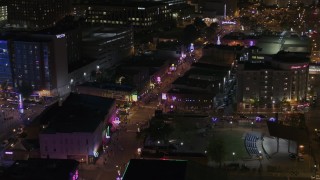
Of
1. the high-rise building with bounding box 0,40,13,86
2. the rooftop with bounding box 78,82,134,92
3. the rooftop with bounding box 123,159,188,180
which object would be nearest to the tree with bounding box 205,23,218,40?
the rooftop with bounding box 78,82,134,92

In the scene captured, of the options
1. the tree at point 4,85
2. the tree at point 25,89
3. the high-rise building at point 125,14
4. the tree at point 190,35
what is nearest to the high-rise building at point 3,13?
the high-rise building at point 125,14

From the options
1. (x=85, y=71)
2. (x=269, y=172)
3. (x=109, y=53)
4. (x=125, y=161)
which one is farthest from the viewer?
(x=109, y=53)

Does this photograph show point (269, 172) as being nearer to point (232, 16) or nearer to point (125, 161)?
point (125, 161)

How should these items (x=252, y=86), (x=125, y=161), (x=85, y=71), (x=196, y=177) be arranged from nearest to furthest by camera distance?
1. (x=196, y=177)
2. (x=125, y=161)
3. (x=252, y=86)
4. (x=85, y=71)

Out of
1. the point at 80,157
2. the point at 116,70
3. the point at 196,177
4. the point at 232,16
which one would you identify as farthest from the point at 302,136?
the point at 232,16

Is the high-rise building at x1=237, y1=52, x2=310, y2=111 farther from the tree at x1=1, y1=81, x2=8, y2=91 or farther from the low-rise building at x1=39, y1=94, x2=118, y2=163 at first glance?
the tree at x1=1, y1=81, x2=8, y2=91

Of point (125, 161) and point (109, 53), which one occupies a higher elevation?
point (109, 53)

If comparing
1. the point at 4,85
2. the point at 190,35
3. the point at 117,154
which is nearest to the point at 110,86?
the point at 4,85
